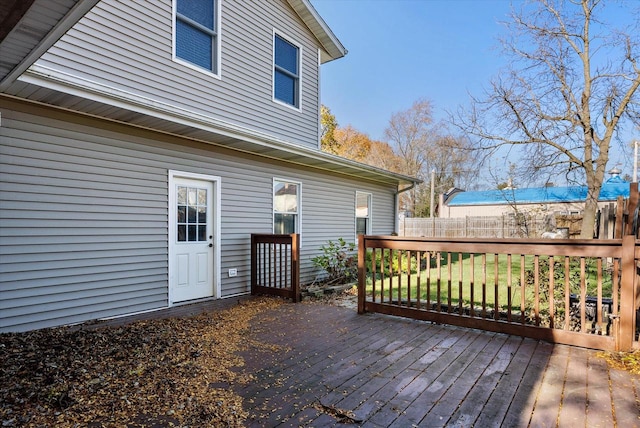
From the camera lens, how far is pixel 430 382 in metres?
2.64

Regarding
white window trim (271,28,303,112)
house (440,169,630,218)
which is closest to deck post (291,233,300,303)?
white window trim (271,28,303,112)

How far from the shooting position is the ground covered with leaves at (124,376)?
212 cm

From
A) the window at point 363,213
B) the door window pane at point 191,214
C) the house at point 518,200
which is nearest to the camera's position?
the door window pane at point 191,214

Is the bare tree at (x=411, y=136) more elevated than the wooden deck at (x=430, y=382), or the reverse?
the bare tree at (x=411, y=136)

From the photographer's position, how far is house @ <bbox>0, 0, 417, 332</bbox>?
365cm

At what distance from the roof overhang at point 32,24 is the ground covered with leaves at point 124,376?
238 cm

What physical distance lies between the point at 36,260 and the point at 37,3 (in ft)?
9.42

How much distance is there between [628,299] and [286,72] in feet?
21.8

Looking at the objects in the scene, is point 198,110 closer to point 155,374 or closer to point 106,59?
point 106,59

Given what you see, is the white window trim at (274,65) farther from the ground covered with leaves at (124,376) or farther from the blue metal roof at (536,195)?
the blue metal roof at (536,195)

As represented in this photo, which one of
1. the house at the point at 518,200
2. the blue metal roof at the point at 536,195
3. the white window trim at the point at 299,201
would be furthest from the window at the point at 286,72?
the house at the point at 518,200

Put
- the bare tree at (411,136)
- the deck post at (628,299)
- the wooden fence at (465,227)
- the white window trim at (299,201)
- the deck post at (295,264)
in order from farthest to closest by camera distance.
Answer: the bare tree at (411,136), the wooden fence at (465,227), the white window trim at (299,201), the deck post at (295,264), the deck post at (628,299)

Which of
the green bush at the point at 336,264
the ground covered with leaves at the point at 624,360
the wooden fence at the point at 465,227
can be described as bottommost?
the ground covered with leaves at the point at 624,360

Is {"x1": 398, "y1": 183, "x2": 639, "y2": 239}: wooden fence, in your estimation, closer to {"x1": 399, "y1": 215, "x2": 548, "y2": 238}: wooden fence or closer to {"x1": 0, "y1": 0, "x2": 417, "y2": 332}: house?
{"x1": 399, "y1": 215, "x2": 548, "y2": 238}: wooden fence
